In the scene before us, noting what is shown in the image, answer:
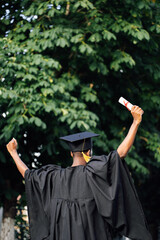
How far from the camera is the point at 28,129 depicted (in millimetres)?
8289

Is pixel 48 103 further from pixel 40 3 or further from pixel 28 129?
pixel 40 3

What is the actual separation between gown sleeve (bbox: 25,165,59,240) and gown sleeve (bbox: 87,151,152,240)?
0.57 m

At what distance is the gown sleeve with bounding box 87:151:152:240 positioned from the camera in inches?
156

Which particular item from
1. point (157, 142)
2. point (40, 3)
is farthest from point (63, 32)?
point (157, 142)

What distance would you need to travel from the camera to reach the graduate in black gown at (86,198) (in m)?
3.97

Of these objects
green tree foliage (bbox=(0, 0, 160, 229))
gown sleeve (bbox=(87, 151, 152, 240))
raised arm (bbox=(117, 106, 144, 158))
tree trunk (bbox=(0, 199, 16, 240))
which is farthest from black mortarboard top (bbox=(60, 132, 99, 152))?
tree trunk (bbox=(0, 199, 16, 240))

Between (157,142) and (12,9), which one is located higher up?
(12,9)

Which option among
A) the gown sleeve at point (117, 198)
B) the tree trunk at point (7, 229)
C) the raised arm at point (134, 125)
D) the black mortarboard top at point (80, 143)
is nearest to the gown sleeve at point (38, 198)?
the black mortarboard top at point (80, 143)

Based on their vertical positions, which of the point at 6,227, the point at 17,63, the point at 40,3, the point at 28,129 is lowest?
the point at 6,227

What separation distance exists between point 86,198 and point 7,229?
17.5 ft

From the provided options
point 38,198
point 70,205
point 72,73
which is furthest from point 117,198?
point 72,73

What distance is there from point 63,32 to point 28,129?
1.90 metres

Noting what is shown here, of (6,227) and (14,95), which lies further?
(6,227)

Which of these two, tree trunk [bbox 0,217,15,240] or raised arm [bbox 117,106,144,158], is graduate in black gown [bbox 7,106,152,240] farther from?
tree trunk [bbox 0,217,15,240]
